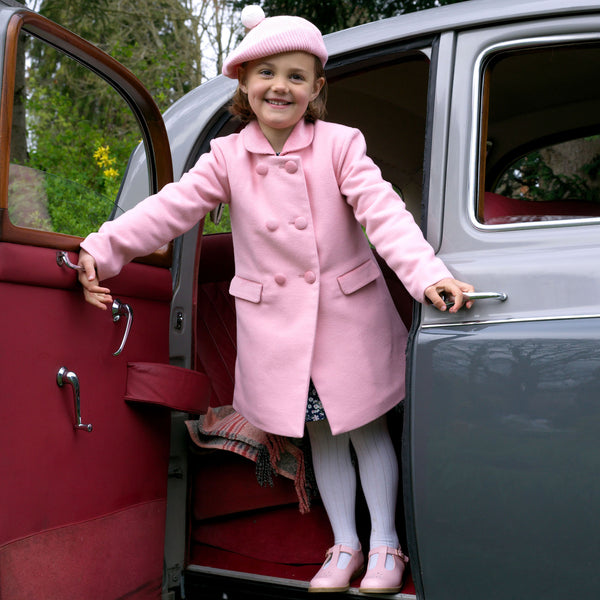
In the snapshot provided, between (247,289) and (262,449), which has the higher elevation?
(247,289)

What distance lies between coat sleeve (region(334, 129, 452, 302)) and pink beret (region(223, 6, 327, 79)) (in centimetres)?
26

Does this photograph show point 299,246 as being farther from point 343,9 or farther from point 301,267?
point 343,9

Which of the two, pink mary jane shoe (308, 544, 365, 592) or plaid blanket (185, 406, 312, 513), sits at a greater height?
plaid blanket (185, 406, 312, 513)

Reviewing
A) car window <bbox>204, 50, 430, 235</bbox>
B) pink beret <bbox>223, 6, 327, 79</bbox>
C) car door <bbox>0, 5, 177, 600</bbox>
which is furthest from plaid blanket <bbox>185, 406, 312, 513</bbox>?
pink beret <bbox>223, 6, 327, 79</bbox>

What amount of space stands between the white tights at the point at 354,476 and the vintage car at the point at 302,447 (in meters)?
0.13

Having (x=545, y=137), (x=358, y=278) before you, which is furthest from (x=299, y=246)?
(x=545, y=137)

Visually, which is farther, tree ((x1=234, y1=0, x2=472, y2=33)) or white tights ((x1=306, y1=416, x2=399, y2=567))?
tree ((x1=234, y1=0, x2=472, y2=33))

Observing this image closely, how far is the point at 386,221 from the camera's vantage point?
6.57ft

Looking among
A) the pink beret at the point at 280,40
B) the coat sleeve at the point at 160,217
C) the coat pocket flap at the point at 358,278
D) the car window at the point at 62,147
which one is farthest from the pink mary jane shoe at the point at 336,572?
the pink beret at the point at 280,40

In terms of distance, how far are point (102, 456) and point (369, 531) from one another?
919 mm

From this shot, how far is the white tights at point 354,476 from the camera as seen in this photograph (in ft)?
7.54

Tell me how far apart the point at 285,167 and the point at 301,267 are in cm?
27

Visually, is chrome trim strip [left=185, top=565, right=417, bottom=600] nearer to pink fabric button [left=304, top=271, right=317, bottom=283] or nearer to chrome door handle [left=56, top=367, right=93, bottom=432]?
chrome door handle [left=56, top=367, right=93, bottom=432]

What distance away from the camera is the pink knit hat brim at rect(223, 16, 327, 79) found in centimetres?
205
